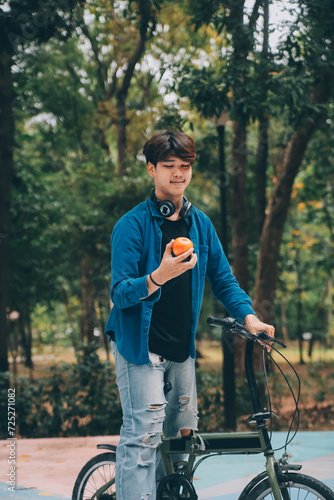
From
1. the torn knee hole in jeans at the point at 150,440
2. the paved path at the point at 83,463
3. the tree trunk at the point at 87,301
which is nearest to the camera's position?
the torn knee hole in jeans at the point at 150,440

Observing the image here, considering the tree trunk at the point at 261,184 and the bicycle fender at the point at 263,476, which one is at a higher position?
the tree trunk at the point at 261,184

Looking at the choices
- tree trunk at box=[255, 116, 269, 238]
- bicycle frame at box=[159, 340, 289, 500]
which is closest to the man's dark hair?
bicycle frame at box=[159, 340, 289, 500]

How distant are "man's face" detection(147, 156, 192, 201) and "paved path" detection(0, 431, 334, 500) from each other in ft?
8.54

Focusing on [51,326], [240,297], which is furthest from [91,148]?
[51,326]

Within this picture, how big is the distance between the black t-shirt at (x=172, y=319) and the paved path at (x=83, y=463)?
2087 millimetres

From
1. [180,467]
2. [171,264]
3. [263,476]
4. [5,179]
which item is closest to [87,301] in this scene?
[5,179]

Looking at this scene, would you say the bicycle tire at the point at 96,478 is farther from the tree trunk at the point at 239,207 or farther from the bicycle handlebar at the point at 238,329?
the tree trunk at the point at 239,207

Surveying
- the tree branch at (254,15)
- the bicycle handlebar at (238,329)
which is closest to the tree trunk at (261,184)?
the tree branch at (254,15)

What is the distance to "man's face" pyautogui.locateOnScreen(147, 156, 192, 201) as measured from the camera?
2824 millimetres

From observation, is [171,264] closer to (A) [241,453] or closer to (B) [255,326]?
(B) [255,326]

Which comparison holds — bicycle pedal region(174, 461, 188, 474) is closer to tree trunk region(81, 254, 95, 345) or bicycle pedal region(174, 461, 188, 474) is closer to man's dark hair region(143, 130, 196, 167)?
man's dark hair region(143, 130, 196, 167)

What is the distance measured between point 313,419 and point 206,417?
1.91 metres

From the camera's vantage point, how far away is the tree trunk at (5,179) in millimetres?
8328

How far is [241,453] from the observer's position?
265cm
